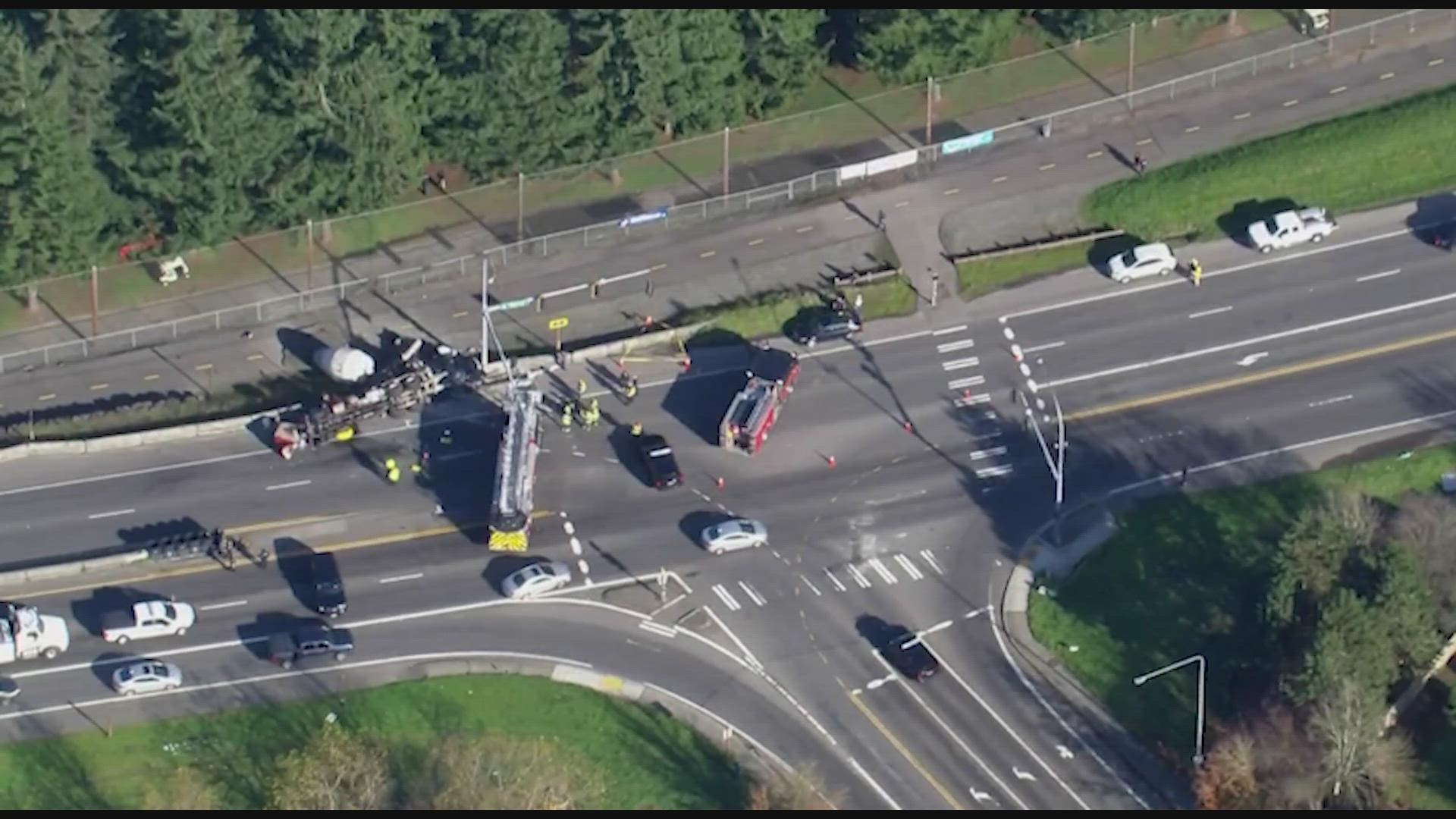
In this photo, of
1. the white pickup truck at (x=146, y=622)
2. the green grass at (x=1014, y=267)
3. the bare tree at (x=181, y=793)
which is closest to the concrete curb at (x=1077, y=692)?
the green grass at (x=1014, y=267)

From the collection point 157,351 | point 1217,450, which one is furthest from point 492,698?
point 1217,450

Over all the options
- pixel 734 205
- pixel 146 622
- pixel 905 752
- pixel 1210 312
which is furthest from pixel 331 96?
pixel 1210 312

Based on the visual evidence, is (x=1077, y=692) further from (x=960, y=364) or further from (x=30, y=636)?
(x=30, y=636)

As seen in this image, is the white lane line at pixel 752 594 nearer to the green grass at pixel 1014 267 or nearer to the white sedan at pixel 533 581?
the white sedan at pixel 533 581

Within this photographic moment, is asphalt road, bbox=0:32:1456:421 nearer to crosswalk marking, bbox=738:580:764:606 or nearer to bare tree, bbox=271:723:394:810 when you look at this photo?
crosswalk marking, bbox=738:580:764:606

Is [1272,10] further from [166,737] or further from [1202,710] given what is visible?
[166,737]

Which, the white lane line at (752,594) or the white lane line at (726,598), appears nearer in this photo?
the white lane line at (726,598)
